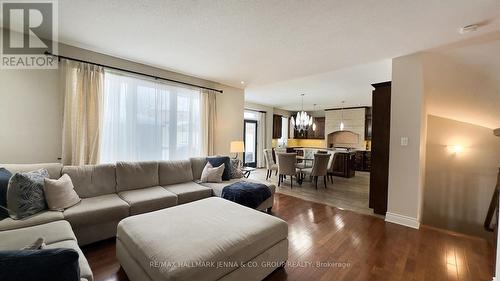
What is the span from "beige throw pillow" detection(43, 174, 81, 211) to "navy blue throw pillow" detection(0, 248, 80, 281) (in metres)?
1.77

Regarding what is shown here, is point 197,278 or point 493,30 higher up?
point 493,30

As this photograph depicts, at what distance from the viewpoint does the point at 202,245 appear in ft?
4.83

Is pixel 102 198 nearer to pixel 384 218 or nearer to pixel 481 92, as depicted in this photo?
pixel 384 218

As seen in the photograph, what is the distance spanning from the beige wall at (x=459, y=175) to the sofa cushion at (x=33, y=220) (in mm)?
6276

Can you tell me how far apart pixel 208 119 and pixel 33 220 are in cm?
310

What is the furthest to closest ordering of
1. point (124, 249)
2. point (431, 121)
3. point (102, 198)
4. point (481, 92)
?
point (431, 121) < point (481, 92) < point (102, 198) < point (124, 249)

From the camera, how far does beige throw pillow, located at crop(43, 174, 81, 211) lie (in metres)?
2.19

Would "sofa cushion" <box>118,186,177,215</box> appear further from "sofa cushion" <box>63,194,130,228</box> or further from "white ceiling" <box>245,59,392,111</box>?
"white ceiling" <box>245,59,392,111</box>

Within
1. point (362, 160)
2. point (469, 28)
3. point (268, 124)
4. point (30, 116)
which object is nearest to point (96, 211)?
point (30, 116)

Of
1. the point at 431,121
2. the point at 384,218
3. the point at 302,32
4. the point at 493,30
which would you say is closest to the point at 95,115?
the point at 302,32

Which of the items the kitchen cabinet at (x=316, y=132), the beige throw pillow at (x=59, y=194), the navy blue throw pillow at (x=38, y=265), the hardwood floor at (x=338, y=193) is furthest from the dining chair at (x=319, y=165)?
the navy blue throw pillow at (x=38, y=265)

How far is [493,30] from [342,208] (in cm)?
300

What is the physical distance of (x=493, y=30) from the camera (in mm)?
2266

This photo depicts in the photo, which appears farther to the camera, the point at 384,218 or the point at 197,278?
the point at 384,218
